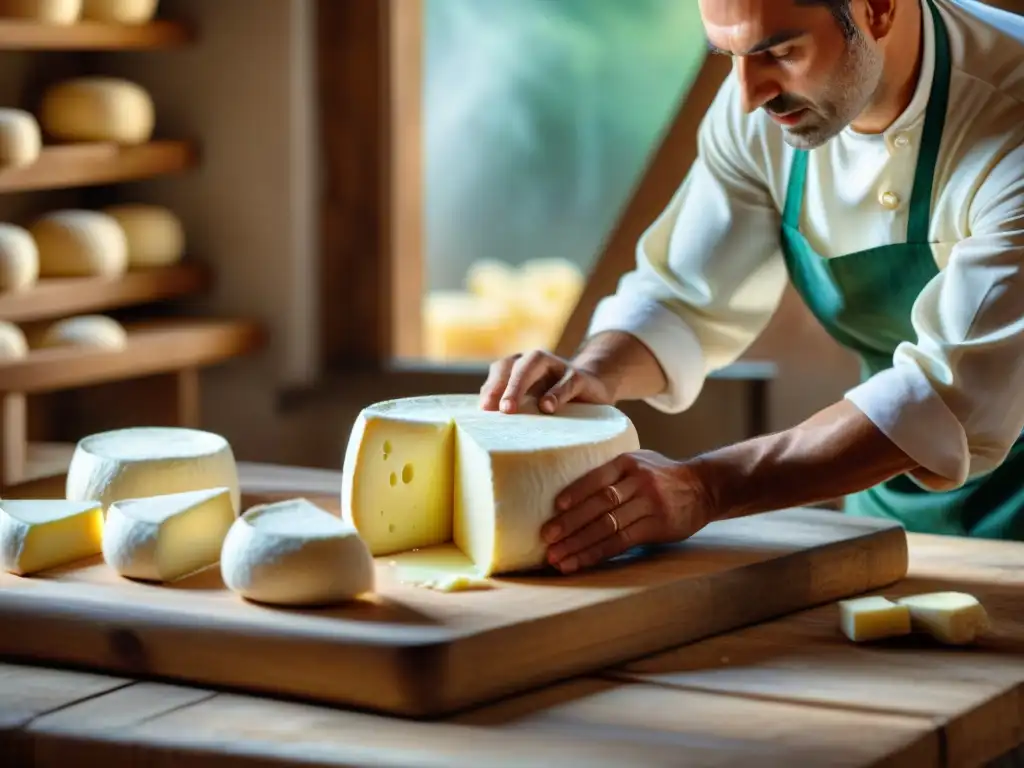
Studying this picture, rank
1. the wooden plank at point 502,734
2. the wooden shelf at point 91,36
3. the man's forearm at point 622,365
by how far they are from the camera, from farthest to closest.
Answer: the wooden shelf at point 91,36, the man's forearm at point 622,365, the wooden plank at point 502,734

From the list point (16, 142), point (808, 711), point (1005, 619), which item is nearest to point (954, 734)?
point (808, 711)

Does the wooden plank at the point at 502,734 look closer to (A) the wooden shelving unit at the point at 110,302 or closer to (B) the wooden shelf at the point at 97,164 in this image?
(A) the wooden shelving unit at the point at 110,302

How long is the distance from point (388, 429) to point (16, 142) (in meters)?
1.70

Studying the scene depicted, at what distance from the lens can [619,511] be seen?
2051 millimetres

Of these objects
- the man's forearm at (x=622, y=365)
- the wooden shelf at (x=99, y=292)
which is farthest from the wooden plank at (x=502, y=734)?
the wooden shelf at (x=99, y=292)

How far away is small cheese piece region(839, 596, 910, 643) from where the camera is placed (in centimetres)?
194

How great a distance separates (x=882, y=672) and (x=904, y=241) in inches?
28.0

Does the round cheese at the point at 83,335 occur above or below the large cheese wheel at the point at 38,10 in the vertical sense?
below

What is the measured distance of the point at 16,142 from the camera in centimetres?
→ 354

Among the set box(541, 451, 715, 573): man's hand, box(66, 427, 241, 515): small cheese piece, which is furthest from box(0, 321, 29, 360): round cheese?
box(541, 451, 715, 573): man's hand

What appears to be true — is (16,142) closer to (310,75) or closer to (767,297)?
(310,75)

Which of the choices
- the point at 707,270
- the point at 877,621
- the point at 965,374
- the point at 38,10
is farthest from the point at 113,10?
the point at 877,621

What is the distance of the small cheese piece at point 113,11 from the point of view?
3.89 m

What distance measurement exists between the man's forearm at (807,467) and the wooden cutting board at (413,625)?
0.07 m
